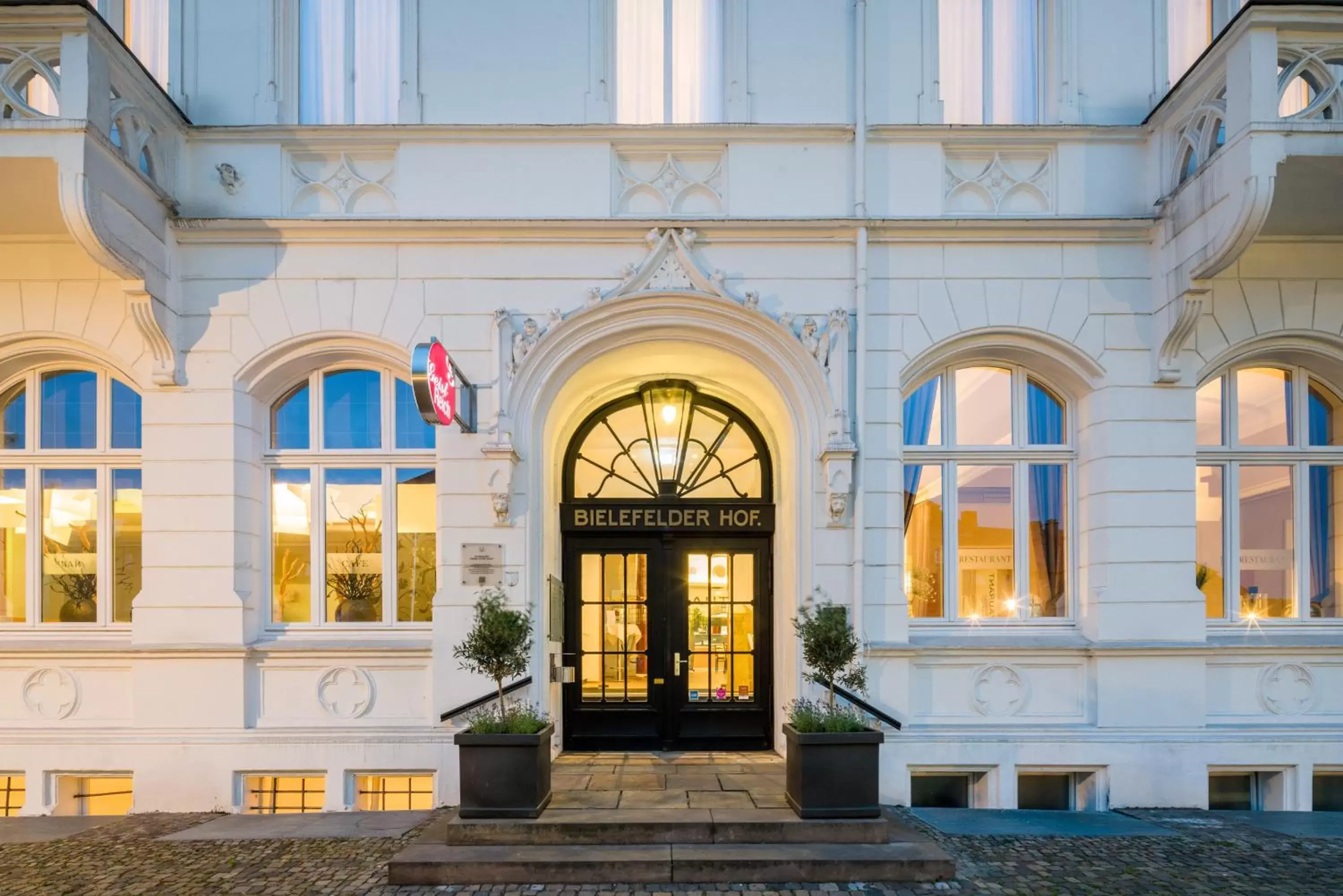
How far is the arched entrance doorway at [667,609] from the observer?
918 centimetres

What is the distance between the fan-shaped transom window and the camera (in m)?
9.48

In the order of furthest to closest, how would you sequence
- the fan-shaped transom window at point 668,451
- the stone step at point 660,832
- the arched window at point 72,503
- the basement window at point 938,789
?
the fan-shaped transom window at point 668,451 < the arched window at point 72,503 < the basement window at point 938,789 < the stone step at point 660,832

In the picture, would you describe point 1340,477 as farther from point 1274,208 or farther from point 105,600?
point 105,600

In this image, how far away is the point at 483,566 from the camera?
7898 millimetres

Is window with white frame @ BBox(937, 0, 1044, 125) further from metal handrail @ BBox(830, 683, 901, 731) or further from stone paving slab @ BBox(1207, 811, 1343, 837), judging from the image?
stone paving slab @ BBox(1207, 811, 1343, 837)

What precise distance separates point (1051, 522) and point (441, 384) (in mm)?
5620

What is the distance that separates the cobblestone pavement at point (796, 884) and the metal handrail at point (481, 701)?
95cm

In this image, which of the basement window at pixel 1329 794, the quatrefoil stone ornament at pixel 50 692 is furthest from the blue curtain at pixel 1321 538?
the quatrefoil stone ornament at pixel 50 692

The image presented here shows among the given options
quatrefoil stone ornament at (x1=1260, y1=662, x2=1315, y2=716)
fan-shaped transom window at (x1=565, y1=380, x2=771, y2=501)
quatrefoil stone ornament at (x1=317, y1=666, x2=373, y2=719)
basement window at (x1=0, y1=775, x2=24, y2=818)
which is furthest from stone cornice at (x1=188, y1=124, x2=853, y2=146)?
quatrefoil stone ornament at (x1=1260, y1=662, x2=1315, y2=716)

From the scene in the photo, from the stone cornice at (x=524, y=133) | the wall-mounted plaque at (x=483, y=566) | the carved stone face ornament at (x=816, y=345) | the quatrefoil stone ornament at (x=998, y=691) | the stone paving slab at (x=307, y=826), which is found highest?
the stone cornice at (x=524, y=133)

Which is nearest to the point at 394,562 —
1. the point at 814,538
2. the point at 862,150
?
the point at 814,538

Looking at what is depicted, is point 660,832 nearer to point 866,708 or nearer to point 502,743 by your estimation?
point 502,743

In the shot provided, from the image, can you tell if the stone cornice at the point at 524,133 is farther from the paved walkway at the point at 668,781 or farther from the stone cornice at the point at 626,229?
the paved walkway at the point at 668,781

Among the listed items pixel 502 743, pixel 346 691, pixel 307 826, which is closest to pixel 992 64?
pixel 502 743
